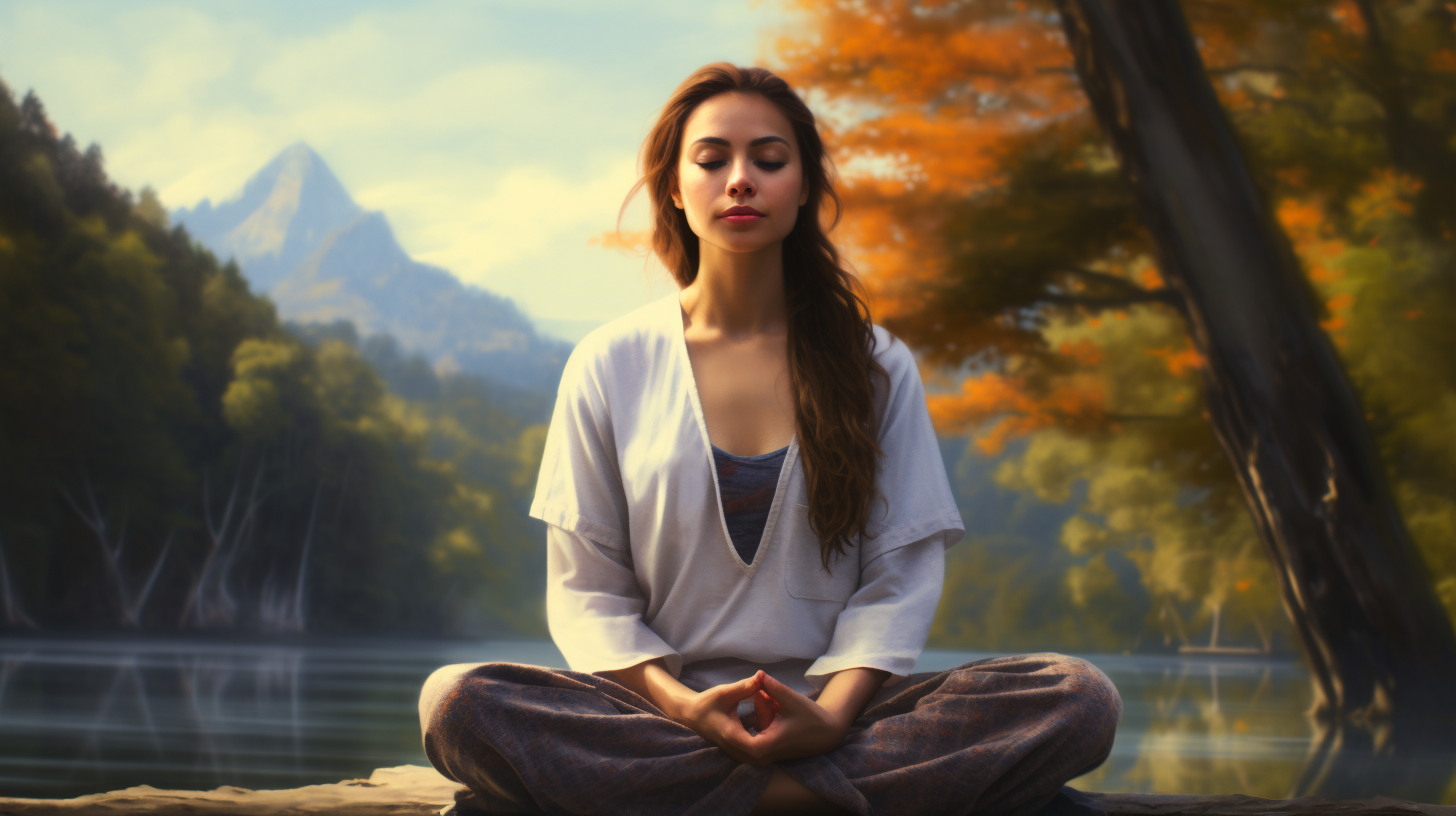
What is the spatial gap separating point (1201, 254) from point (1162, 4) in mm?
850

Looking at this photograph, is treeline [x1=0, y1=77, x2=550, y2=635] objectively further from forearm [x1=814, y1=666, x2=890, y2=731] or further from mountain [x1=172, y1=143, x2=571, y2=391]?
forearm [x1=814, y1=666, x2=890, y2=731]

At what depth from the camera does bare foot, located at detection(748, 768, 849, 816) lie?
1.31 metres

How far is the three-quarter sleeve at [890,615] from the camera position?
1.40 meters

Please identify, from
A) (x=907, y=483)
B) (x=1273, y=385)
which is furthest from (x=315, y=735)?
(x=1273, y=385)

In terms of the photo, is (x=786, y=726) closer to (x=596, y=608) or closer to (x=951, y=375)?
(x=596, y=608)

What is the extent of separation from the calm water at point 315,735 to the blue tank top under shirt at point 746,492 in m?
1.39

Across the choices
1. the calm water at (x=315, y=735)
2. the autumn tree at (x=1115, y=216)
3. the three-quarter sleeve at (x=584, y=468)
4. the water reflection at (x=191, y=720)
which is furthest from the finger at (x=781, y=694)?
the autumn tree at (x=1115, y=216)

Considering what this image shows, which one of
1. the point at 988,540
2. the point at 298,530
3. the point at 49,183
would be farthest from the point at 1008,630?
the point at 49,183

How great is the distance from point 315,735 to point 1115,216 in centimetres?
376

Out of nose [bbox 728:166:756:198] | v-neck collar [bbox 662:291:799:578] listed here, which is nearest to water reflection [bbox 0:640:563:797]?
v-neck collar [bbox 662:291:799:578]

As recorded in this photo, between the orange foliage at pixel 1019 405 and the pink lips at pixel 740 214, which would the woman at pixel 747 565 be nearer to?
the pink lips at pixel 740 214

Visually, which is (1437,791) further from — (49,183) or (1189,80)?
(49,183)

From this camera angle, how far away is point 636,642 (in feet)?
4.70

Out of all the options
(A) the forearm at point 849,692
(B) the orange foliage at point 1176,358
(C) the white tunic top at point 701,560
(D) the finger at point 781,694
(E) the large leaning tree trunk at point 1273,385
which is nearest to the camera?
(D) the finger at point 781,694
